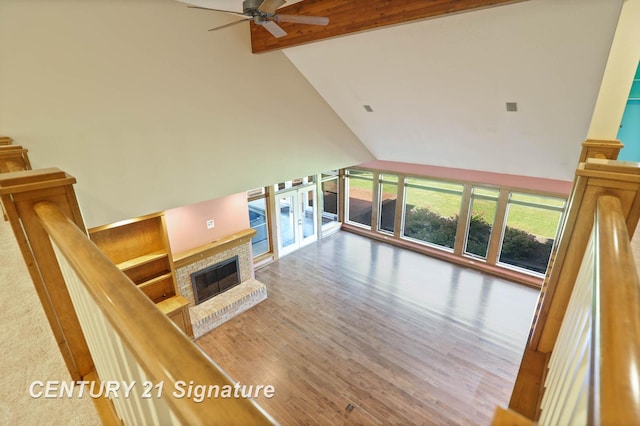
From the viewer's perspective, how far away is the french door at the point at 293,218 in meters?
8.52

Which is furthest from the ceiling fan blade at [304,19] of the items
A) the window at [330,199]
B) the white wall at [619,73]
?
the window at [330,199]

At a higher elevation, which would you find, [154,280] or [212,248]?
[212,248]

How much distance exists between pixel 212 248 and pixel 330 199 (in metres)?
5.31

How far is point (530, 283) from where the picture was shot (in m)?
7.25

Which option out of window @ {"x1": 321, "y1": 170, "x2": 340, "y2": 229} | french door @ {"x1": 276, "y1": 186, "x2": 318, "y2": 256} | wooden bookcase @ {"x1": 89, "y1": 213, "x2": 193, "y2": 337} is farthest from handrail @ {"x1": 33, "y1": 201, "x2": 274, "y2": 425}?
window @ {"x1": 321, "y1": 170, "x2": 340, "y2": 229}

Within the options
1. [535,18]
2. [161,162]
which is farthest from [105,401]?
[535,18]

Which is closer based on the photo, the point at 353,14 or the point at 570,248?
the point at 570,248

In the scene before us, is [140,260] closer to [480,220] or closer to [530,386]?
[530,386]

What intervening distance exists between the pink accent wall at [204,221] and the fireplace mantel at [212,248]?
0.09m

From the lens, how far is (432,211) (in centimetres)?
890

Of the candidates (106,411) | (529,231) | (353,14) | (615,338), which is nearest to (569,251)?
(615,338)

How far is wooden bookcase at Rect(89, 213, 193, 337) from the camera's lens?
192 inches

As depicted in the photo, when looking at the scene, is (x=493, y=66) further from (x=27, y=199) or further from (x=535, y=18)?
(x=27, y=199)

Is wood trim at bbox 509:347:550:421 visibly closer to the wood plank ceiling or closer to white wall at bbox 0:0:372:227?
the wood plank ceiling
